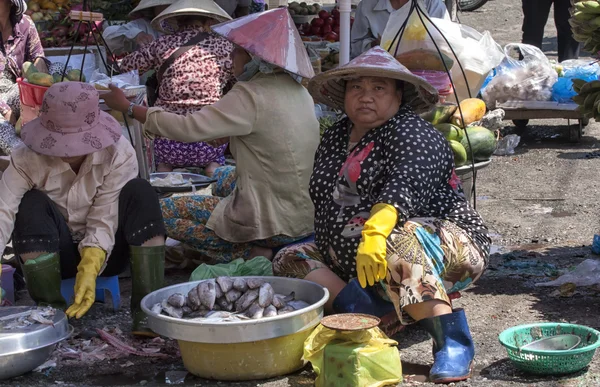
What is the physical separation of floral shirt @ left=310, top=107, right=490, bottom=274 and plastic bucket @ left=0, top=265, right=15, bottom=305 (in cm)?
139

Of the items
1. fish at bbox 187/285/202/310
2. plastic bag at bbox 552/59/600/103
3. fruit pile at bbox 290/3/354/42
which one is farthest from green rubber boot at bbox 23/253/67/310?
fruit pile at bbox 290/3/354/42

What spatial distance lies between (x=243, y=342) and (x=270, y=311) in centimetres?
17

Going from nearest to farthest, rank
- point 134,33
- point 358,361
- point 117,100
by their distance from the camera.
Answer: point 358,361
point 117,100
point 134,33

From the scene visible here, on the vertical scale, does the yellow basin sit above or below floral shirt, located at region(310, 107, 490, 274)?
below

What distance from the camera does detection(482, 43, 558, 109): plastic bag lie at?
6.99 metres

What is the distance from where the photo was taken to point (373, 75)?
3160 mm

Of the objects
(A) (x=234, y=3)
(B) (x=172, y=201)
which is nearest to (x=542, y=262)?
(B) (x=172, y=201)

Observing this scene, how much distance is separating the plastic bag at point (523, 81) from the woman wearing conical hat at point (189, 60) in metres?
2.42

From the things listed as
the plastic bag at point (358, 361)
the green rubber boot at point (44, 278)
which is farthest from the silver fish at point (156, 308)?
the plastic bag at point (358, 361)

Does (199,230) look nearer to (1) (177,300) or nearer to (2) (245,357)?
(1) (177,300)

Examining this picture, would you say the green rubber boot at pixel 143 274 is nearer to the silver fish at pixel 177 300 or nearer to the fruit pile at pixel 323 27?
the silver fish at pixel 177 300

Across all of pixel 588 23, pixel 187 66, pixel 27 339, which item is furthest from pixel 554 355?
pixel 187 66

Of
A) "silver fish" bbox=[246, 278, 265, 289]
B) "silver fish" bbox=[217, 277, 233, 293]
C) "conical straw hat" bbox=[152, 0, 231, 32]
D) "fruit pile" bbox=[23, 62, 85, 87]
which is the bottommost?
"silver fish" bbox=[246, 278, 265, 289]

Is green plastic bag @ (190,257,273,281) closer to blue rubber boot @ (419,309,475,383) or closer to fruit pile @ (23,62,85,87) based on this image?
blue rubber boot @ (419,309,475,383)
